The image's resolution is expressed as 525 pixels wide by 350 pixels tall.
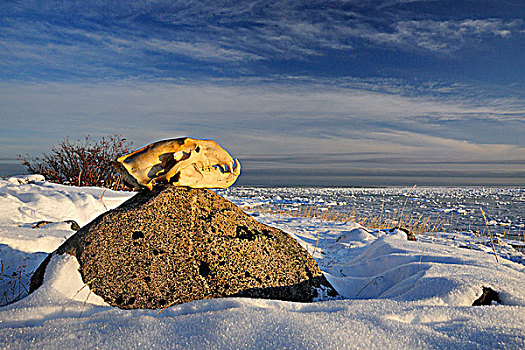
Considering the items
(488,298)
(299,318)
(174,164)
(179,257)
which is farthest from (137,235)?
(488,298)

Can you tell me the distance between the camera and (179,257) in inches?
104

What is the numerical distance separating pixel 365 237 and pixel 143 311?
16.7 ft

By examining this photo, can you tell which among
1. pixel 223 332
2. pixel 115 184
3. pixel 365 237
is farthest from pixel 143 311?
pixel 115 184

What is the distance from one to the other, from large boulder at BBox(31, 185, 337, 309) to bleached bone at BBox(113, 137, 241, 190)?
0.12 metres

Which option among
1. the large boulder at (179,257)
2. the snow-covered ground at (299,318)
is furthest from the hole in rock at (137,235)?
the snow-covered ground at (299,318)

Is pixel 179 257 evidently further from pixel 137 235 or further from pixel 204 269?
pixel 137 235

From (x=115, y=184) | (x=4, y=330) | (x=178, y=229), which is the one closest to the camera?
(x=4, y=330)

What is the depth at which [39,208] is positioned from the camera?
627 cm

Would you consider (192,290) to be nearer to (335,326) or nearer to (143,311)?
(143,311)

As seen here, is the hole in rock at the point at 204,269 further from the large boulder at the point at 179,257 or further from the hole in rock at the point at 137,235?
the hole in rock at the point at 137,235

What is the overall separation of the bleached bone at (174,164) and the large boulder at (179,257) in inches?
4.8

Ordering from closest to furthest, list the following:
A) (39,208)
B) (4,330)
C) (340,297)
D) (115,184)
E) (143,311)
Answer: (4,330), (143,311), (340,297), (39,208), (115,184)

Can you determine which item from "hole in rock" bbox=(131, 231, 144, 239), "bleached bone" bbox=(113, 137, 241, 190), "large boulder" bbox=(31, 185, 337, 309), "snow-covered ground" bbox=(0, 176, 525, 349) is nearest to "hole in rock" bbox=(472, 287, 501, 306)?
"snow-covered ground" bbox=(0, 176, 525, 349)

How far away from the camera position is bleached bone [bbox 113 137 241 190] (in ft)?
9.73
